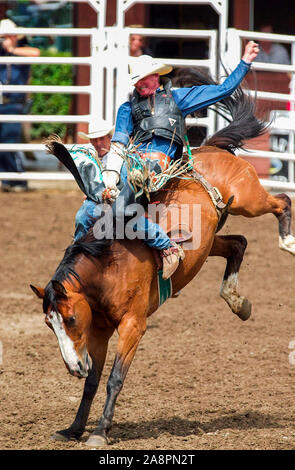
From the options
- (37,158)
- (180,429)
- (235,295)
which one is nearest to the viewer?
(180,429)

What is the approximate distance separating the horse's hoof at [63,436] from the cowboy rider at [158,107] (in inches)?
44.3

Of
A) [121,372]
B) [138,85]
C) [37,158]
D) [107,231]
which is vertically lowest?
[37,158]

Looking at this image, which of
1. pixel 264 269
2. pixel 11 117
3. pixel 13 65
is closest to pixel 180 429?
pixel 264 269

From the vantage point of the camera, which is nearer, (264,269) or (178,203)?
(178,203)

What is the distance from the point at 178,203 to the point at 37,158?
9062mm

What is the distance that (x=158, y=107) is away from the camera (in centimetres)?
505

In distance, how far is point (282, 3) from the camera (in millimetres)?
12453

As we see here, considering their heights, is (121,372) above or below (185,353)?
above

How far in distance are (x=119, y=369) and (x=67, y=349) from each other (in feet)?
1.30

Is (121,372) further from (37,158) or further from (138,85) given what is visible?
(37,158)

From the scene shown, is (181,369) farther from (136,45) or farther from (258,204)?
(136,45)

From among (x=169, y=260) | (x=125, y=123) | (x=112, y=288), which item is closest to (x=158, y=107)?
(x=125, y=123)

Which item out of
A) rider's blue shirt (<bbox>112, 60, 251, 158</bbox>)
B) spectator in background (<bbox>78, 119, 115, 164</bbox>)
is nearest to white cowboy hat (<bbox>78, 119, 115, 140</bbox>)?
spectator in background (<bbox>78, 119, 115, 164</bbox>)

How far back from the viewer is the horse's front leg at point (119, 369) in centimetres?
451
